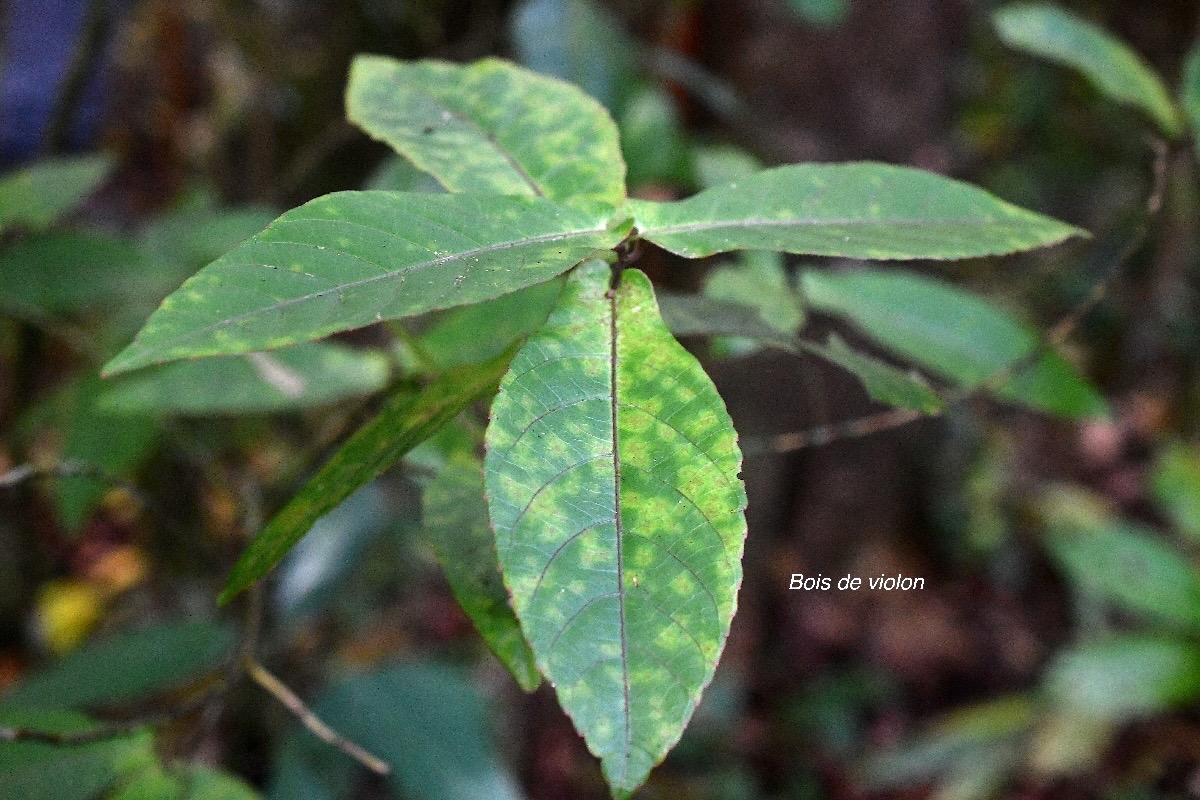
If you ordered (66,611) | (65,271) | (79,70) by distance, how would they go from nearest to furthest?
(65,271) → (79,70) → (66,611)

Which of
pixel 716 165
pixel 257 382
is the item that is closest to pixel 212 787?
pixel 257 382

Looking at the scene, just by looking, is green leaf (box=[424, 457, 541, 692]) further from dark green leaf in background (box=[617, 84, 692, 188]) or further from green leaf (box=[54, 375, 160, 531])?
dark green leaf in background (box=[617, 84, 692, 188])

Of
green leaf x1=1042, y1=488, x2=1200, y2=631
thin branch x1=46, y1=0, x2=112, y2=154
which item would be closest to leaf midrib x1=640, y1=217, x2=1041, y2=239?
thin branch x1=46, y1=0, x2=112, y2=154

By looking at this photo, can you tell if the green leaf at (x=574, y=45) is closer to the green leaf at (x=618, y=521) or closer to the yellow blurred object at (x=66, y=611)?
the green leaf at (x=618, y=521)

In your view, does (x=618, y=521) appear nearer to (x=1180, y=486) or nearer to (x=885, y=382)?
Answer: (x=885, y=382)

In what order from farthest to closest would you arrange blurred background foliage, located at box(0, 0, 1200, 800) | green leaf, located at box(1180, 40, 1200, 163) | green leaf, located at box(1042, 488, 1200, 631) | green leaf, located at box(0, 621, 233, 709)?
green leaf, located at box(1042, 488, 1200, 631)
green leaf, located at box(0, 621, 233, 709)
blurred background foliage, located at box(0, 0, 1200, 800)
green leaf, located at box(1180, 40, 1200, 163)

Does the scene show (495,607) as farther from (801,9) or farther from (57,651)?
(57,651)
